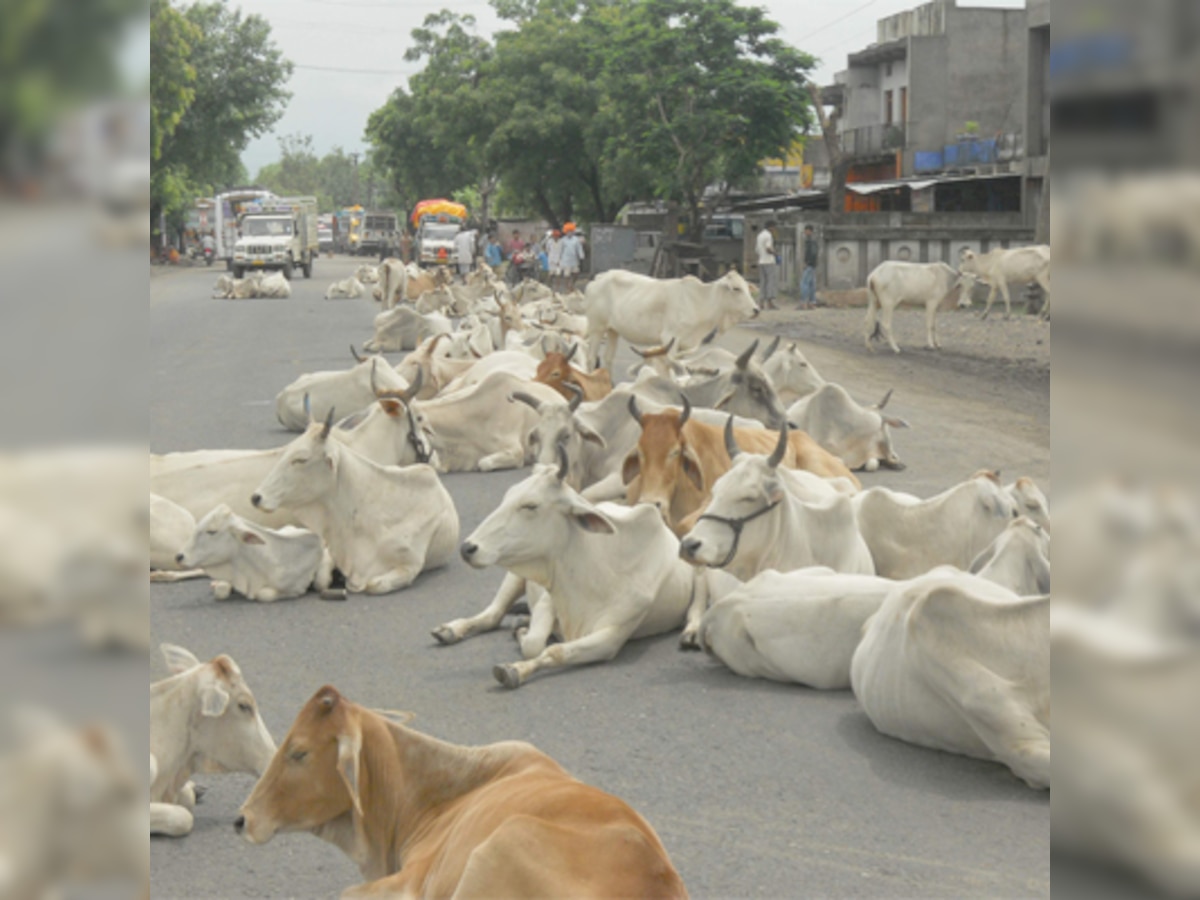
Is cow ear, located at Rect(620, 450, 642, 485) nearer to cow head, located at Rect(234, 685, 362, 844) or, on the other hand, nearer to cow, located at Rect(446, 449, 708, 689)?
cow, located at Rect(446, 449, 708, 689)

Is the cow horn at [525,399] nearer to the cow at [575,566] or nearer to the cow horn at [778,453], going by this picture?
the cow at [575,566]

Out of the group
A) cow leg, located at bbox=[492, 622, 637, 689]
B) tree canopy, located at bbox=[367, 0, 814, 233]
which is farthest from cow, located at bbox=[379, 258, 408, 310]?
cow leg, located at bbox=[492, 622, 637, 689]

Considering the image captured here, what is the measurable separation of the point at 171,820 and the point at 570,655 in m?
2.10

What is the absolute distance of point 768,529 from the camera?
6.40 metres

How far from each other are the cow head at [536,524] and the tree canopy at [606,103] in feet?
50.4

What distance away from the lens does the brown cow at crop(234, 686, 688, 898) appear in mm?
3000

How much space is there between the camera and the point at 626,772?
15.9 feet

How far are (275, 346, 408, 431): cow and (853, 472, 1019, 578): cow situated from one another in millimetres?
5663

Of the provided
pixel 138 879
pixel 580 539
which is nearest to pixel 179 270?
pixel 580 539

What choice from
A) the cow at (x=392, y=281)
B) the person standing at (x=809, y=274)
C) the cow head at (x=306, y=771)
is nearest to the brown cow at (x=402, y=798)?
the cow head at (x=306, y=771)

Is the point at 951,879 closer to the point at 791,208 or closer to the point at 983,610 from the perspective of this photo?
the point at 983,610

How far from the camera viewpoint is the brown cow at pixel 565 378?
37.6 ft

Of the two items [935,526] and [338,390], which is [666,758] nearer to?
[935,526]

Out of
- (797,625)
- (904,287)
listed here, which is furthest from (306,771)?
(904,287)
